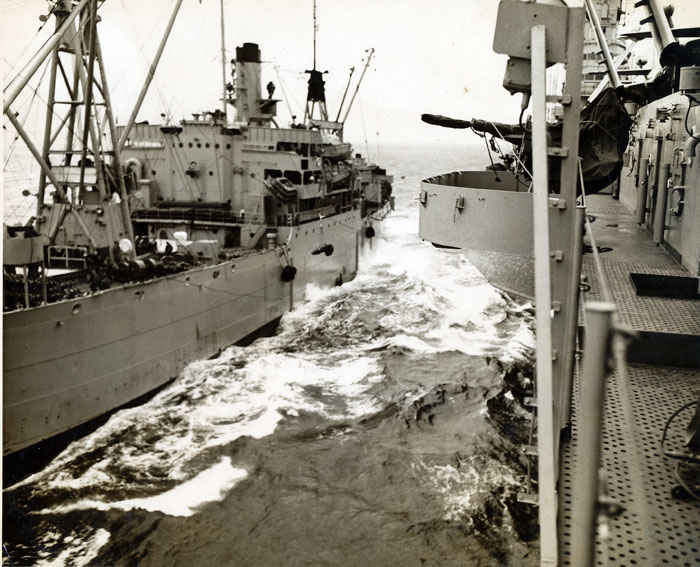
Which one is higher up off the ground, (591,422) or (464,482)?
(591,422)

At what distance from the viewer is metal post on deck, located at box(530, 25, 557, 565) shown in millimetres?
2816

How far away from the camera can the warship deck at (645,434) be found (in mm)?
3465

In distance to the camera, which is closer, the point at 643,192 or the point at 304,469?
the point at 304,469

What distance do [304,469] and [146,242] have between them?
8057 mm

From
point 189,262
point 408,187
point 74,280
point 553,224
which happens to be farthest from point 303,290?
point 408,187

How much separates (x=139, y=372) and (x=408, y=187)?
68328mm

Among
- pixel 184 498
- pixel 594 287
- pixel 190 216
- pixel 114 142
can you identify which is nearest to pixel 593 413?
pixel 594 287

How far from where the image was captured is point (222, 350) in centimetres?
1502

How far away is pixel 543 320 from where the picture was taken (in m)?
3.12

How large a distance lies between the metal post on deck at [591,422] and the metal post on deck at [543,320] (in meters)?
0.84

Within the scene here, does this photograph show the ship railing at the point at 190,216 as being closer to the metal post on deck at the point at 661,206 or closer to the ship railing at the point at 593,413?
the metal post on deck at the point at 661,206

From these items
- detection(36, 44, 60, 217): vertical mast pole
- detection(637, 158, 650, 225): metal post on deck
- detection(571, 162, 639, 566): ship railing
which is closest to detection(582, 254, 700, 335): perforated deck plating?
detection(637, 158, 650, 225): metal post on deck

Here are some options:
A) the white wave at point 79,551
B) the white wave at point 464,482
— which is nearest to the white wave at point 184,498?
the white wave at point 79,551

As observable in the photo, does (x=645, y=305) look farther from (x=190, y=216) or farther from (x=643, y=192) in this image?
(x=190, y=216)
